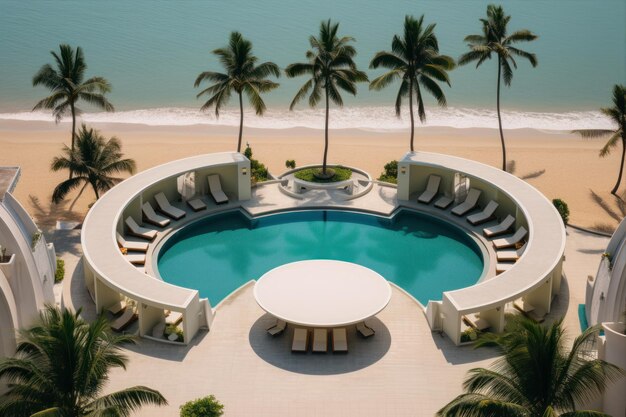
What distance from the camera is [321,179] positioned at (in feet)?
130

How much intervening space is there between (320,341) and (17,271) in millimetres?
10226

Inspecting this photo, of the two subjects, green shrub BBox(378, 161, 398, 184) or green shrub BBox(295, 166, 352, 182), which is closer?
green shrub BBox(295, 166, 352, 182)

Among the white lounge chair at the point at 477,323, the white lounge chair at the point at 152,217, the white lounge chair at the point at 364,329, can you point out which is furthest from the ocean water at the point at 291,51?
the white lounge chair at the point at 364,329

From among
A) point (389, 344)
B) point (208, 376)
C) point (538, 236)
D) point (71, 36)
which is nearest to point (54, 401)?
point (208, 376)

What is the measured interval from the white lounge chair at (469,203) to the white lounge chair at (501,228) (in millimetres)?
2296

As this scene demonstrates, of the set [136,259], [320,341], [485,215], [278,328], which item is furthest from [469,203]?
[136,259]

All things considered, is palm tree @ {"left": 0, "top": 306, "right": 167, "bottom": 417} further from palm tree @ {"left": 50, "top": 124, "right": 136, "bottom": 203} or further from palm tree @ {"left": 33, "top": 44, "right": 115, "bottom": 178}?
palm tree @ {"left": 33, "top": 44, "right": 115, "bottom": 178}

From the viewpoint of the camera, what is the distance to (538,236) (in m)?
28.8

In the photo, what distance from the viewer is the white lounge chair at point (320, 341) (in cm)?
2422

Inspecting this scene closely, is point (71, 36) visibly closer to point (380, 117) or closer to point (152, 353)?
point (380, 117)

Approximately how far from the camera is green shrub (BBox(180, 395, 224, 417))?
1983 cm

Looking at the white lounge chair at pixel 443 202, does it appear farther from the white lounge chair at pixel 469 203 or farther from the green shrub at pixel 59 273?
the green shrub at pixel 59 273

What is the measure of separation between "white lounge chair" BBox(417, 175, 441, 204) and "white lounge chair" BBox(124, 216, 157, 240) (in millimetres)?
13792

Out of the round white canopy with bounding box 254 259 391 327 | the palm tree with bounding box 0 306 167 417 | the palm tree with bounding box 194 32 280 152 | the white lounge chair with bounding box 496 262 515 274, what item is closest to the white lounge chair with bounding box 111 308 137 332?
the round white canopy with bounding box 254 259 391 327
